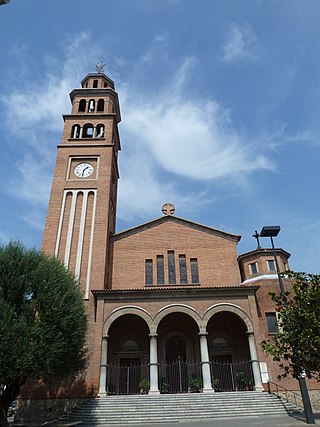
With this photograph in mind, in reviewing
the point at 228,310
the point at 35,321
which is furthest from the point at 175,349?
the point at 35,321

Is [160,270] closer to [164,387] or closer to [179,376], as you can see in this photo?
[179,376]

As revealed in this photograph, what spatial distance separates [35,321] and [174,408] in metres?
7.83

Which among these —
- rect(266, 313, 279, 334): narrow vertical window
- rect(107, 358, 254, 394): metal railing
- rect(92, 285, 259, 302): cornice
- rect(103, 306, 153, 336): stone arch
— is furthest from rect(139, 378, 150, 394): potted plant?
rect(266, 313, 279, 334): narrow vertical window

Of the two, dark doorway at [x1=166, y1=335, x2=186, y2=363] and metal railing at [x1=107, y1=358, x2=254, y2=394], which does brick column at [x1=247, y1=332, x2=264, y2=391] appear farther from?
dark doorway at [x1=166, y1=335, x2=186, y2=363]

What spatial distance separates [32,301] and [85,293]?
656 cm

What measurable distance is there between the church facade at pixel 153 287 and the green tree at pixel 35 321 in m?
3.82

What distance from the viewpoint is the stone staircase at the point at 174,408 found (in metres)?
15.1

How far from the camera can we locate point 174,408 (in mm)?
15844

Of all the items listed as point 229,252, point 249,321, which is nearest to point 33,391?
point 249,321

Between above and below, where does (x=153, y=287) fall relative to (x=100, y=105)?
below

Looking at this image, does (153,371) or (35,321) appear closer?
(35,321)

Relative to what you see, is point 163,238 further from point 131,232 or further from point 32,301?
point 32,301

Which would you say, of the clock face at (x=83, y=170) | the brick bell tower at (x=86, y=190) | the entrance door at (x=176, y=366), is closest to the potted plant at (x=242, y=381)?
the entrance door at (x=176, y=366)

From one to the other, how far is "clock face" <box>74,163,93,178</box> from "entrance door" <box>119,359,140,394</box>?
1420 centimetres
